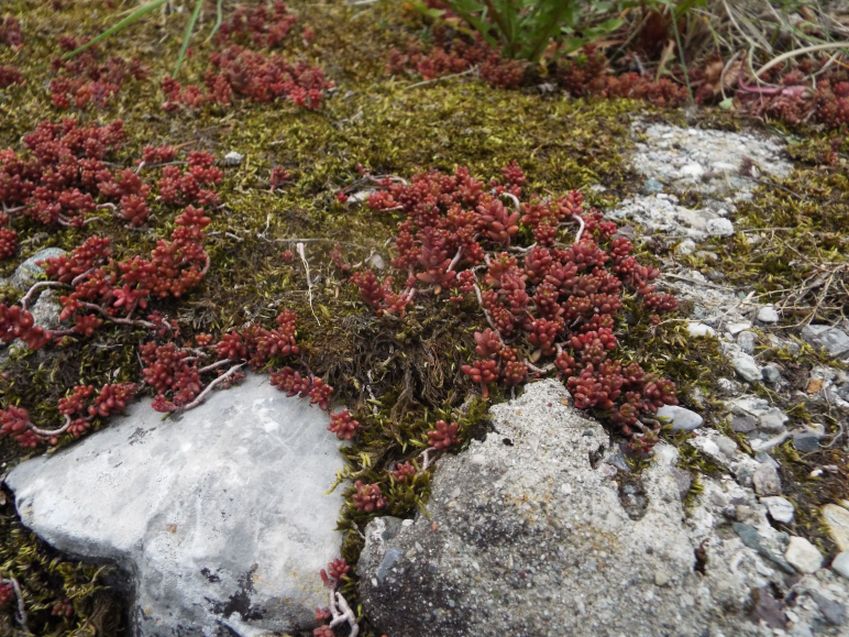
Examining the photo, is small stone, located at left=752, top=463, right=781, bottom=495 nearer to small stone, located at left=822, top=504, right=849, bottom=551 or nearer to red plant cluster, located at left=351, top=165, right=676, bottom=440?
small stone, located at left=822, top=504, right=849, bottom=551

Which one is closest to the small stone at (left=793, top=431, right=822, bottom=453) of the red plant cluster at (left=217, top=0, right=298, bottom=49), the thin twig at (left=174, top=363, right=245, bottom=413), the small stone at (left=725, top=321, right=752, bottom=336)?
the small stone at (left=725, top=321, right=752, bottom=336)

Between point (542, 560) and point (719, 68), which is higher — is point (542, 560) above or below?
below

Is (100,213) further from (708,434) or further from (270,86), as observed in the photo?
(708,434)

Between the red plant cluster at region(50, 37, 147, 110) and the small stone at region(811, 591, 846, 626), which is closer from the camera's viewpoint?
the small stone at region(811, 591, 846, 626)

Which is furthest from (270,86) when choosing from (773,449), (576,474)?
(773,449)

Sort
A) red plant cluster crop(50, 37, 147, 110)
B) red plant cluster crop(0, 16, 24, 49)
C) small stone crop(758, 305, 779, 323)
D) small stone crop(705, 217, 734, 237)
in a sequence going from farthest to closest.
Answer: red plant cluster crop(0, 16, 24, 49) → red plant cluster crop(50, 37, 147, 110) → small stone crop(705, 217, 734, 237) → small stone crop(758, 305, 779, 323)

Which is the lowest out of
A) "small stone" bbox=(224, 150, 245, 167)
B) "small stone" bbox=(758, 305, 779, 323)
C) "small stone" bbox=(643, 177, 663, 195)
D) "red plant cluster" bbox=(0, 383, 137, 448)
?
"red plant cluster" bbox=(0, 383, 137, 448)
